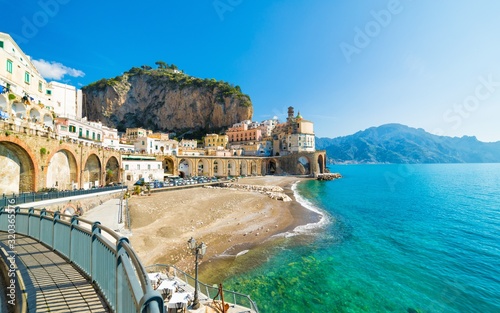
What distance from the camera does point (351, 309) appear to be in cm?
1045

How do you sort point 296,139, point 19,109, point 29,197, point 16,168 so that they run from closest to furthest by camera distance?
point 29,197 → point 16,168 → point 19,109 → point 296,139

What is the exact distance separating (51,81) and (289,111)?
9047 centimetres

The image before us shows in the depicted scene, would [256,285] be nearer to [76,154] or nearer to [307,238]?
[307,238]

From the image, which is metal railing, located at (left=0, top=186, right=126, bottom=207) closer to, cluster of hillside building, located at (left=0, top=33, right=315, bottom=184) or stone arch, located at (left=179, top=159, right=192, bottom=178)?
cluster of hillside building, located at (left=0, top=33, right=315, bottom=184)

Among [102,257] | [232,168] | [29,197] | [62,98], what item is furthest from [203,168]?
[102,257]

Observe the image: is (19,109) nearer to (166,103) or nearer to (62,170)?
(62,170)

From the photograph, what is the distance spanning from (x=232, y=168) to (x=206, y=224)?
50.2 m

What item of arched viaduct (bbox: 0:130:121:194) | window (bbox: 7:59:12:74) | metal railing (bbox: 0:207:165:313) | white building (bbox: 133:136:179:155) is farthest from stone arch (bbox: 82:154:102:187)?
metal railing (bbox: 0:207:165:313)

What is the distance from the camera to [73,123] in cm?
3203

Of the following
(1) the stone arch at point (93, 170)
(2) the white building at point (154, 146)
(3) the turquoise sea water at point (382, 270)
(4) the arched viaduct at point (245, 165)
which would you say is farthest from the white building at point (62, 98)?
(3) the turquoise sea water at point (382, 270)

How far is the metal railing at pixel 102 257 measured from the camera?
2.23 meters

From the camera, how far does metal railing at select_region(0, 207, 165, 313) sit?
2.23 meters

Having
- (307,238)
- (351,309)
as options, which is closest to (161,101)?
(307,238)

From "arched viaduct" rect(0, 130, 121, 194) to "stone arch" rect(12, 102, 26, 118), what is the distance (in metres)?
7.52
